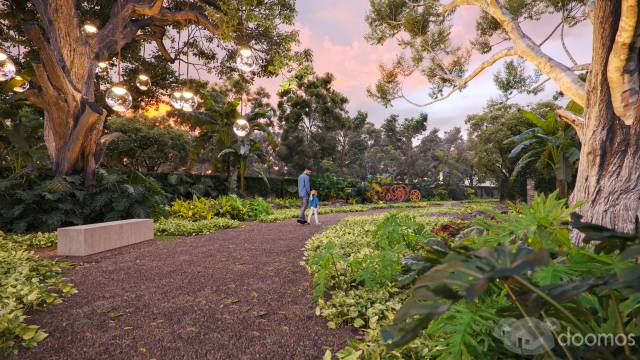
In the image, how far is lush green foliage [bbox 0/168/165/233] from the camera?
24.0ft

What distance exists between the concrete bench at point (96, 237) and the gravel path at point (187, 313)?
0.39 metres

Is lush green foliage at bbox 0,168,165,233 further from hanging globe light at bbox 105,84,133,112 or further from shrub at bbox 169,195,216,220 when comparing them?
hanging globe light at bbox 105,84,133,112

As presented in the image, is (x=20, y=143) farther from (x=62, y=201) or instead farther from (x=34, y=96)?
(x=62, y=201)

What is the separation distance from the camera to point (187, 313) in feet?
9.93

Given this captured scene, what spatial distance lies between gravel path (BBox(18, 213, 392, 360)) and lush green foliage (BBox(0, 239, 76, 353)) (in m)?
0.13

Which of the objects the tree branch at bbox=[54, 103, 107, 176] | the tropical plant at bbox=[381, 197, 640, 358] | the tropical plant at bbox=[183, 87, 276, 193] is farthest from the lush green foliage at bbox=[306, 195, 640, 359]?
the tropical plant at bbox=[183, 87, 276, 193]

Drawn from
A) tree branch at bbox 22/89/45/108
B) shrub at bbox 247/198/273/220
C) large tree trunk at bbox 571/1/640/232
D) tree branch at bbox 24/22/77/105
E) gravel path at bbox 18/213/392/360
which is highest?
tree branch at bbox 24/22/77/105

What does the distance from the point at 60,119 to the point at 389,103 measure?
9387 millimetres

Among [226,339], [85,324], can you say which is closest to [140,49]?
[85,324]

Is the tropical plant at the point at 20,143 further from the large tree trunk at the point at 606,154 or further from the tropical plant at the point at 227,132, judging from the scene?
the large tree trunk at the point at 606,154

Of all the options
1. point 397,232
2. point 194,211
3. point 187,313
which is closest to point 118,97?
point 187,313

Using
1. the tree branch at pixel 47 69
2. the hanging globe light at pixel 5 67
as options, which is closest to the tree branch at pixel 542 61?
the hanging globe light at pixel 5 67

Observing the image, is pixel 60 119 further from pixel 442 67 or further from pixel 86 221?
pixel 442 67

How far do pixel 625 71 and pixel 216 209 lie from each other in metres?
10.3
